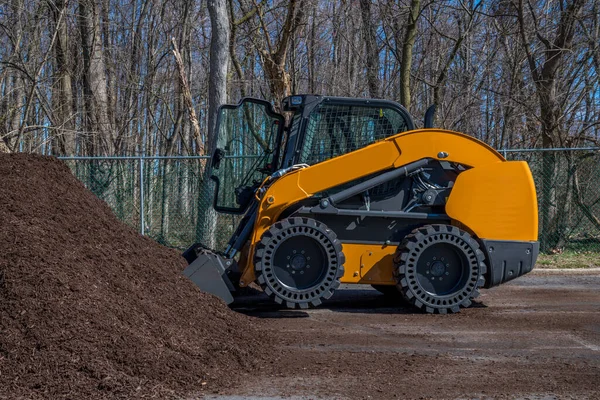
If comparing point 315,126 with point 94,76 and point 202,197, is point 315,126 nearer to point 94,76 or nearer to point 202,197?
point 202,197

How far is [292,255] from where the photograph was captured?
24.3 feet

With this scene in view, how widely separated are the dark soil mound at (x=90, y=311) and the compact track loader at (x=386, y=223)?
0.81 m

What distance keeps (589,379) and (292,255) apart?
331 centimetres

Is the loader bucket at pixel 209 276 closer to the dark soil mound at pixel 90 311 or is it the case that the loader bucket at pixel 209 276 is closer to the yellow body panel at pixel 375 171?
the dark soil mound at pixel 90 311

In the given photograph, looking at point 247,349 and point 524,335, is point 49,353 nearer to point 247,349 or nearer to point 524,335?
point 247,349

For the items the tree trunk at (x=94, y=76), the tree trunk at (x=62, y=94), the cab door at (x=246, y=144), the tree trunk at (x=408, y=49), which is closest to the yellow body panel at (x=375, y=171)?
the cab door at (x=246, y=144)

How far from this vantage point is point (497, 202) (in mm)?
7707

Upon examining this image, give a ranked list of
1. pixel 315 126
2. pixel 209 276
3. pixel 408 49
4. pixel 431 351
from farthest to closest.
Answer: pixel 408 49 < pixel 315 126 < pixel 209 276 < pixel 431 351

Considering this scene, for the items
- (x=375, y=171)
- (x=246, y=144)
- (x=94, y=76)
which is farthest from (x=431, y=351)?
(x=94, y=76)

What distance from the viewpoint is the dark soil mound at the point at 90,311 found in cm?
455

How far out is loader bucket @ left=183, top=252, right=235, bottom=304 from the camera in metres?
7.26

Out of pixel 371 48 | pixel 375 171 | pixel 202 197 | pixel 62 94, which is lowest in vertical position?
pixel 202 197

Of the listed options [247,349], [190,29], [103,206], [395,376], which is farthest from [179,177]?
[190,29]

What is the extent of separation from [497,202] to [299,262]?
233 centimetres
